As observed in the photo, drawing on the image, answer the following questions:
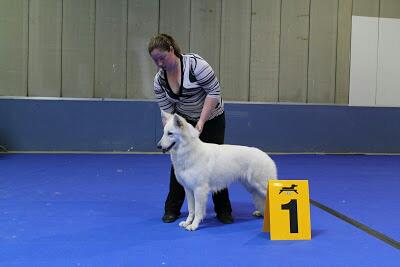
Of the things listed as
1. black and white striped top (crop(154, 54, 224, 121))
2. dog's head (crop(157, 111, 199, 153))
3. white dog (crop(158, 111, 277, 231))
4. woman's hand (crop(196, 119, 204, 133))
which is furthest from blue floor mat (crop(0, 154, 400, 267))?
black and white striped top (crop(154, 54, 224, 121))

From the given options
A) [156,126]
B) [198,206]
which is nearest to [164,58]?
[198,206]

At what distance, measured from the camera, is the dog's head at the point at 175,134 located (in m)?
3.35

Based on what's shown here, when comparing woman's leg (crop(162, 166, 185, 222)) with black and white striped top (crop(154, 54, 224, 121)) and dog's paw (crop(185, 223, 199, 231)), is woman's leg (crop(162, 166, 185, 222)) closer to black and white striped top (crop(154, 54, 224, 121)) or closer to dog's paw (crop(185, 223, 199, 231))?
dog's paw (crop(185, 223, 199, 231))

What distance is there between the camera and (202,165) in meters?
3.49

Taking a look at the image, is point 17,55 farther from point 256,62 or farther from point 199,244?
point 199,244

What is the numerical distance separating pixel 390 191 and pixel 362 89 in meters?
4.70

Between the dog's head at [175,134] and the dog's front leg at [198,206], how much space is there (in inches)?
16.1

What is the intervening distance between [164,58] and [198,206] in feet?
3.93

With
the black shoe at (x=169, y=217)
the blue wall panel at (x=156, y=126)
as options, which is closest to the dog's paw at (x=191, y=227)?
the black shoe at (x=169, y=217)

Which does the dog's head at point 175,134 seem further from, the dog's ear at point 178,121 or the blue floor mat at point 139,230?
the blue floor mat at point 139,230

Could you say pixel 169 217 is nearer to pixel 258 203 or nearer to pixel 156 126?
pixel 258 203

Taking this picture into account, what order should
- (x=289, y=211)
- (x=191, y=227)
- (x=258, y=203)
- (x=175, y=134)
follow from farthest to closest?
(x=258, y=203) < (x=191, y=227) < (x=175, y=134) < (x=289, y=211)

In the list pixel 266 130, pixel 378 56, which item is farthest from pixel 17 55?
pixel 378 56

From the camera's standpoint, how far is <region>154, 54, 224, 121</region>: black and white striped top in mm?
3652
